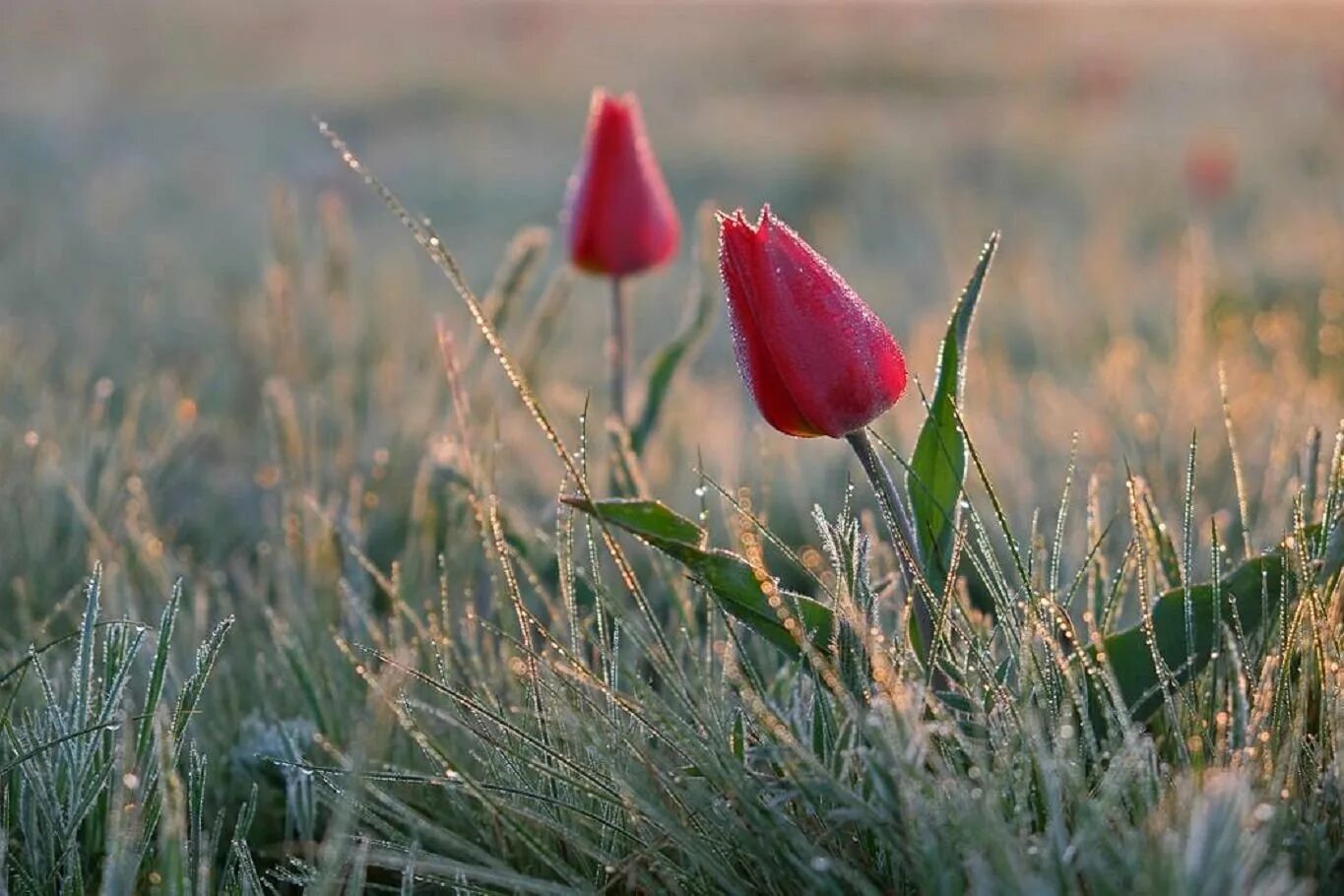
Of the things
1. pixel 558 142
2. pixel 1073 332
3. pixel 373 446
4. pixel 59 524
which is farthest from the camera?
pixel 558 142

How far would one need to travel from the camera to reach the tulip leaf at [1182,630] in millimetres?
736

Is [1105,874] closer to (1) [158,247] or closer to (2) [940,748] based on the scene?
(2) [940,748]

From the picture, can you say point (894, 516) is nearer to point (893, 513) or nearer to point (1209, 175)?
point (893, 513)

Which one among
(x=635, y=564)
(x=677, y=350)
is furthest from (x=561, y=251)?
(x=677, y=350)

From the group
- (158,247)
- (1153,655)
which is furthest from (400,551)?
(158,247)

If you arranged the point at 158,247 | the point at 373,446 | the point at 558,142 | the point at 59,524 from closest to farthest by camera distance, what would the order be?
the point at 59,524 < the point at 373,446 < the point at 158,247 < the point at 558,142

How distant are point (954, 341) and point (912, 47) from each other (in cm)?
849

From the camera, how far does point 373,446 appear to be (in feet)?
5.71

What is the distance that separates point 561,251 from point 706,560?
377 cm

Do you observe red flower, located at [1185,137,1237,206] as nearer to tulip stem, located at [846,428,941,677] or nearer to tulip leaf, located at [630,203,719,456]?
tulip leaf, located at [630,203,719,456]

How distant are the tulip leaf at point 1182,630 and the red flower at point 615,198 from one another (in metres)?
0.66

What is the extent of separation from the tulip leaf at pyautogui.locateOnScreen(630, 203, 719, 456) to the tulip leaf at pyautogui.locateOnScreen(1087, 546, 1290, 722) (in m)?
0.56

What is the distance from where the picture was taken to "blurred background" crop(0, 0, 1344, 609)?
1.66 m

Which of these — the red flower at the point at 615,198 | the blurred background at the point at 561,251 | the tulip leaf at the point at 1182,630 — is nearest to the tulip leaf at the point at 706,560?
the tulip leaf at the point at 1182,630
